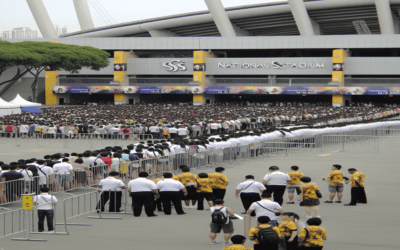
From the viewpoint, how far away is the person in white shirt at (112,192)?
1455 centimetres

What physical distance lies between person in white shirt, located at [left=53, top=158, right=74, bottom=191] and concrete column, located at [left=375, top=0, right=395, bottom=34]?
70.4m

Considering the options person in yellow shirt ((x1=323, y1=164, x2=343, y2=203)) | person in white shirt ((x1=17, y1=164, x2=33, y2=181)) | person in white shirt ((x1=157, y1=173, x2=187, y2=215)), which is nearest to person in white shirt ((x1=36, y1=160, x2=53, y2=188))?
person in white shirt ((x1=17, y1=164, x2=33, y2=181))

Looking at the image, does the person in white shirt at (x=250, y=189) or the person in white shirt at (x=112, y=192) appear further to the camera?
the person in white shirt at (x=112, y=192)

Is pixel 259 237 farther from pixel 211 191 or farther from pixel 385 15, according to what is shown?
pixel 385 15

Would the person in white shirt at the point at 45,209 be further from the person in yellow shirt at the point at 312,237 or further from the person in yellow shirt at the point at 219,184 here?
the person in yellow shirt at the point at 312,237

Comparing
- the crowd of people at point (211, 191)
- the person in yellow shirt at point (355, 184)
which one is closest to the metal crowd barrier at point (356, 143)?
the crowd of people at point (211, 191)

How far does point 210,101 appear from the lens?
87.8 metres

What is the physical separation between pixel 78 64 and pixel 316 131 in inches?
2073

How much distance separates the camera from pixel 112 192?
1468cm

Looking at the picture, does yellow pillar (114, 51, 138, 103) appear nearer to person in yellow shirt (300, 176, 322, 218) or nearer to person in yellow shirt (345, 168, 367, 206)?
person in yellow shirt (345, 168, 367, 206)

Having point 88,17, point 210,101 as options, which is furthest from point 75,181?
point 88,17

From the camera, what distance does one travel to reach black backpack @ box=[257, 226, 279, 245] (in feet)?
30.2

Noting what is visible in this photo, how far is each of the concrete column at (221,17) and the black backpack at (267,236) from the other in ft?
256

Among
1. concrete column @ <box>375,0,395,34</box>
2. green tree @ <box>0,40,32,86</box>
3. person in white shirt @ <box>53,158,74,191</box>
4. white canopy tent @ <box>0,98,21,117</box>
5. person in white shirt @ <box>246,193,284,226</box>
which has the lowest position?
person in white shirt @ <box>246,193,284,226</box>
